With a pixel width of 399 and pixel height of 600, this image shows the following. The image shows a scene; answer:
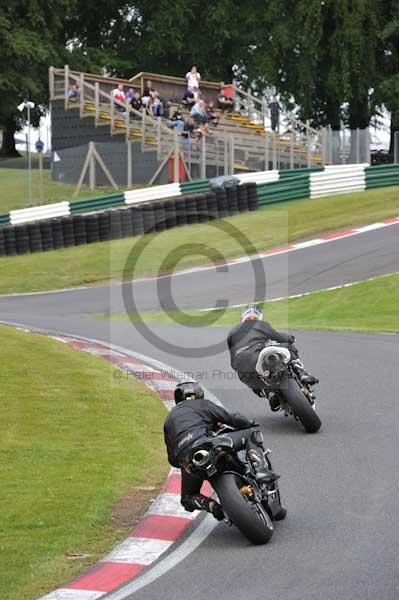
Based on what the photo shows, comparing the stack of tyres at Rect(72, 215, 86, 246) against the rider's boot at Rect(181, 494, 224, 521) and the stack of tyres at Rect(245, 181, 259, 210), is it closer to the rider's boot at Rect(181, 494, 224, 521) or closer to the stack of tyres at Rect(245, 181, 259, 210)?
the stack of tyres at Rect(245, 181, 259, 210)

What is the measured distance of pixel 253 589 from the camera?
6836mm

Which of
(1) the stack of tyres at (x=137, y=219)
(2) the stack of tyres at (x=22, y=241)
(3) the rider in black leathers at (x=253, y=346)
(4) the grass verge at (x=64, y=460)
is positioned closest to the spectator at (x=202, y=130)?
(1) the stack of tyres at (x=137, y=219)

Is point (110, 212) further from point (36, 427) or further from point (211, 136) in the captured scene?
point (36, 427)

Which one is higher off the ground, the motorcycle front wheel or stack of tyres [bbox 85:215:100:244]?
stack of tyres [bbox 85:215:100:244]

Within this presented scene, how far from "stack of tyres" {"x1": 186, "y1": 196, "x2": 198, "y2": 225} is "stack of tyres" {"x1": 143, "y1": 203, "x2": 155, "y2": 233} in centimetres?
98

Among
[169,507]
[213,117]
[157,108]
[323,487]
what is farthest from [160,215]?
[169,507]

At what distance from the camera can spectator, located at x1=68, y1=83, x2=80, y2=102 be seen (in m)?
41.0

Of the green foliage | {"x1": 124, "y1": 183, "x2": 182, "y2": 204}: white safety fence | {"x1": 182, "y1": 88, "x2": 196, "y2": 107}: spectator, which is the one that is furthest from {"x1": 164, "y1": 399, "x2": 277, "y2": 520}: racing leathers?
the green foliage

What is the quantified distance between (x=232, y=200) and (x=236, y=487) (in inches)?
A: 992

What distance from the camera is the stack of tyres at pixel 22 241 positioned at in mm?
30078

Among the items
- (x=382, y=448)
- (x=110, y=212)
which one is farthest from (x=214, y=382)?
(x=110, y=212)

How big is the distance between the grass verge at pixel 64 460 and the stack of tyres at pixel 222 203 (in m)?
16.6

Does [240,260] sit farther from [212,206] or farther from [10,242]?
[10,242]

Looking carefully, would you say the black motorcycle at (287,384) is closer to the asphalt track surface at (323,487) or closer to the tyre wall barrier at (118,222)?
the asphalt track surface at (323,487)
